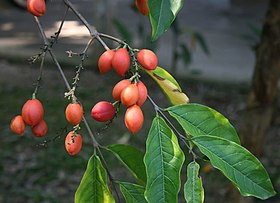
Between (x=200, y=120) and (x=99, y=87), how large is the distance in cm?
427

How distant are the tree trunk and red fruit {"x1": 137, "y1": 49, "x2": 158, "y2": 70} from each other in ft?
5.83

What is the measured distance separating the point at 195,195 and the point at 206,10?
9477mm

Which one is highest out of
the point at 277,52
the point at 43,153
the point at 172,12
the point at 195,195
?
the point at 172,12

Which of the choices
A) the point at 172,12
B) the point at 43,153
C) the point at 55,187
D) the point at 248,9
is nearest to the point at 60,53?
the point at 43,153

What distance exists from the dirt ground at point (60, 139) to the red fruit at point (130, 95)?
1.92 meters

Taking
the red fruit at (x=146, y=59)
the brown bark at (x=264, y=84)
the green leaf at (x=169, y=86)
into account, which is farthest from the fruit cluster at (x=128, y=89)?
the brown bark at (x=264, y=84)

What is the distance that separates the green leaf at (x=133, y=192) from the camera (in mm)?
940

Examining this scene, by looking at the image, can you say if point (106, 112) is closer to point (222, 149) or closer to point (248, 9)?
point (222, 149)

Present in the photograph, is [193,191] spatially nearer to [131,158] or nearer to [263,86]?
[131,158]

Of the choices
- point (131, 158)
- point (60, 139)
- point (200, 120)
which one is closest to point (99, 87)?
point (60, 139)

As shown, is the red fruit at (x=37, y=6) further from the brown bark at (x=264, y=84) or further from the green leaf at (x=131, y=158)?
the brown bark at (x=264, y=84)

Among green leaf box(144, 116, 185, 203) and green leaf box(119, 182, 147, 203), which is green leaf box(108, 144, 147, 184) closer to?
green leaf box(119, 182, 147, 203)

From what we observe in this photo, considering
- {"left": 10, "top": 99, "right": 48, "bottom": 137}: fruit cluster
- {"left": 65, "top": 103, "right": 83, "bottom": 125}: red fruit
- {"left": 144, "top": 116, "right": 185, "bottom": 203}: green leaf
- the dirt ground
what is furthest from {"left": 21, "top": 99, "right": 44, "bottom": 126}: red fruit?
the dirt ground

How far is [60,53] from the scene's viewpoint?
631 centimetres
